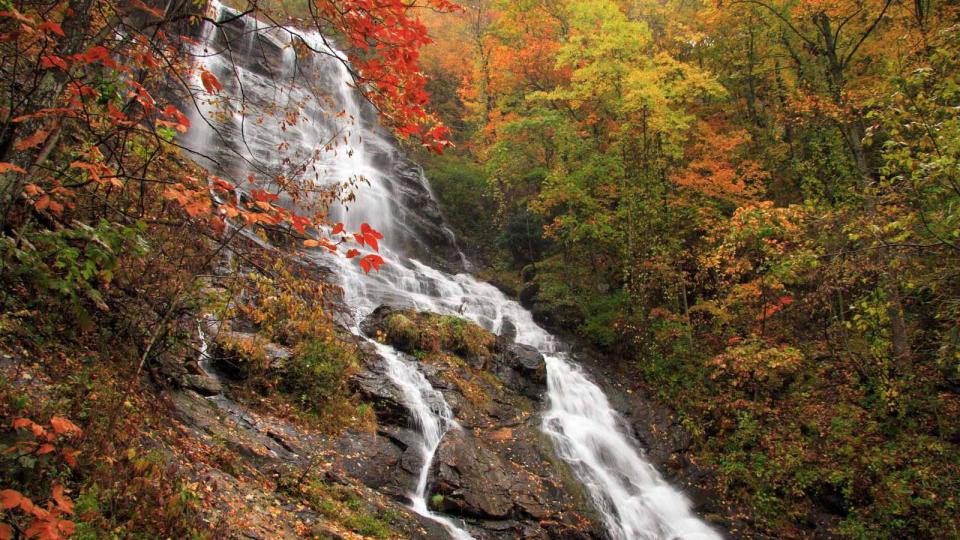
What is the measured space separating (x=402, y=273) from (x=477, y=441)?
8.01m

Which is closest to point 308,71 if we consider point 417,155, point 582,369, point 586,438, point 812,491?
point 417,155

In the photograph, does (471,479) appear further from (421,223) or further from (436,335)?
(421,223)

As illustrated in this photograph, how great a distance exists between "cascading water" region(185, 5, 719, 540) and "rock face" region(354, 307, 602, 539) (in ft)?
1.06

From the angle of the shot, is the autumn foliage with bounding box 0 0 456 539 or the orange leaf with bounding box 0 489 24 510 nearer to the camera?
the orange leaf with bounding box 0 489 24 510

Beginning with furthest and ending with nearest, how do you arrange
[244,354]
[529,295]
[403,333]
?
1. [529,295]
2. [403,333]
3. [244,354]

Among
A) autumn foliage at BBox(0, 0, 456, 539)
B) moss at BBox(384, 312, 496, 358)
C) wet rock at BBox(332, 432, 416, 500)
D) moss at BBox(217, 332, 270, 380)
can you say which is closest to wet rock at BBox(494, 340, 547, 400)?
moss at BBox(384, 312, 496, 358)

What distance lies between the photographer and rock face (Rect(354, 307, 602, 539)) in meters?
7.55

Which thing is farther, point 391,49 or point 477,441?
point 477,441

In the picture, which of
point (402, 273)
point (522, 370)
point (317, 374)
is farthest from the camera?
point (402, 273)

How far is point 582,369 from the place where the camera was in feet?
46.7

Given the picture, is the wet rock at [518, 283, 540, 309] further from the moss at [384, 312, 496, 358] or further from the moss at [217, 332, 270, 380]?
the moss at [217, 332, 270, 380]

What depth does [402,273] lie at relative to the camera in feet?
52.9

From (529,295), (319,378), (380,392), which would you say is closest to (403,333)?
(380,392)

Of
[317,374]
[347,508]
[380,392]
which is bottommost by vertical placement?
[347,508]
